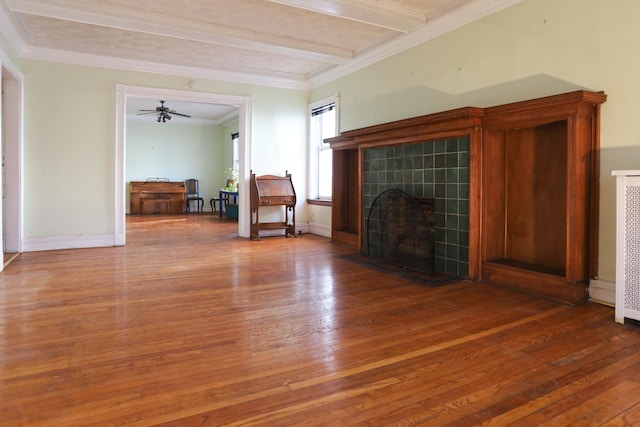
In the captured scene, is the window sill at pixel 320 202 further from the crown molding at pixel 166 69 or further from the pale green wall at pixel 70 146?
the pale green wall at pixel 70 146

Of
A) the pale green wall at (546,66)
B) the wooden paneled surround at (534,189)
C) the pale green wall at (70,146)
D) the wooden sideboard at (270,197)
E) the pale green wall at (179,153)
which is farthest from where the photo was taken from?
the pale green wall at (179,153)

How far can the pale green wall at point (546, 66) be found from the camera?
10.2ft

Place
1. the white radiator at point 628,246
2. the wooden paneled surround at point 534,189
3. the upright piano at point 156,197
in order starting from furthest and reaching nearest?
1. the upright piano at point 156,197
2. the wooden paneled surround at point 534,189
3. the white radiator at point 628,246

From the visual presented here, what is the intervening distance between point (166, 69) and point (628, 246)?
6.31m

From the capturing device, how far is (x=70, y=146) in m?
5.98

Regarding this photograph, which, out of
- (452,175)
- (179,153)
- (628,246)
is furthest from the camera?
(179,153)

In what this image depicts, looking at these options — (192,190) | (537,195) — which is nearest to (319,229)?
(537,195)

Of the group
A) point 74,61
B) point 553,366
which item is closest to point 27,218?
point 74,61

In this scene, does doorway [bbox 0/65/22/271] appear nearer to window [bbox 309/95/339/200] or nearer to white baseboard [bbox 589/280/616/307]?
window [bbox 309/95/339/200]

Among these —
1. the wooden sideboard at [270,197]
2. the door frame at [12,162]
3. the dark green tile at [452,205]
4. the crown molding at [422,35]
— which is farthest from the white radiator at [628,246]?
the door frame at [12,162]

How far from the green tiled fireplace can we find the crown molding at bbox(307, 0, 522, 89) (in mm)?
1315

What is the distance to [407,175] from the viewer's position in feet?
15.8

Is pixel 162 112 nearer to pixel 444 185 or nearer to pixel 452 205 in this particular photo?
pixel 444 185

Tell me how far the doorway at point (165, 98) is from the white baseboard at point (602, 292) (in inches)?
205
